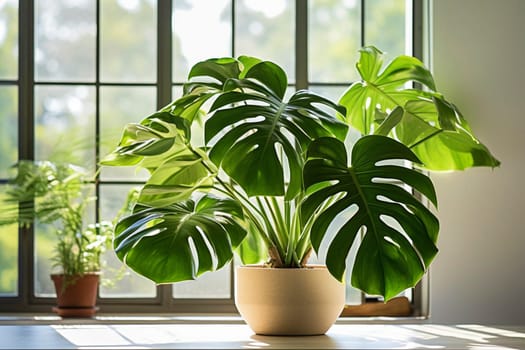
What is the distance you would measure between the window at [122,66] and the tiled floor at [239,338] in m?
1.04

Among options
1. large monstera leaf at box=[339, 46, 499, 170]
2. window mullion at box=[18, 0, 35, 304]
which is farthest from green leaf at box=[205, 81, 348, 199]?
window mullion at box=[18, 0, 35, 304]

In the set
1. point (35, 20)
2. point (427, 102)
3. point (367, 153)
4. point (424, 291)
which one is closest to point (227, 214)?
point (367, 153)

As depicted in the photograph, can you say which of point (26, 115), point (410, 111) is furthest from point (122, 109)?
point (410, 111)

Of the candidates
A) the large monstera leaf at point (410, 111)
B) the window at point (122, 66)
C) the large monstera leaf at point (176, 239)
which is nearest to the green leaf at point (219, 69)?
the large monstera leaf at point (176, 239)

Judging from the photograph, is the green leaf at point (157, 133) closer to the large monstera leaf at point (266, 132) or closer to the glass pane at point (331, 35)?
the large monstera leaf at point (266, 132)

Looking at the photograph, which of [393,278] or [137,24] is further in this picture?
[137,24]

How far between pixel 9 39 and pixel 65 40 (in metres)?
0.24

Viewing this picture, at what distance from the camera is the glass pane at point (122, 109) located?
12.2 ft

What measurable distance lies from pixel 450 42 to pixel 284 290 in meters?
1.72

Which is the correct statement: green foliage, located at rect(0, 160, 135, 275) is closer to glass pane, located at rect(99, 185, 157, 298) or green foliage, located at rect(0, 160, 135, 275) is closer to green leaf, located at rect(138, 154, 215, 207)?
glass pane, located at rect(99, 185, 157, 298)

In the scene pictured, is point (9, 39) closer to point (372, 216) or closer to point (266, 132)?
point (266, 132)

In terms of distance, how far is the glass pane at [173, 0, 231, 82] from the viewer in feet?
12.4

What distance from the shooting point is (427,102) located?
2838 millimetres

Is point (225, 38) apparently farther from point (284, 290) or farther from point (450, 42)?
point (284, 290)
